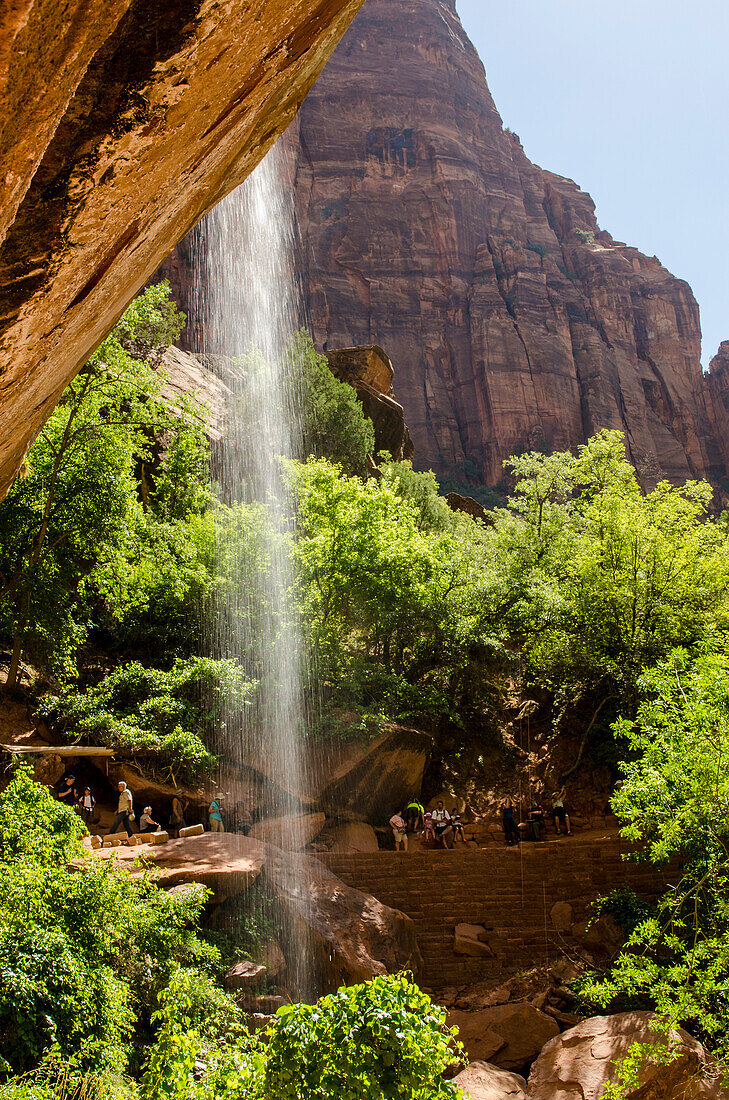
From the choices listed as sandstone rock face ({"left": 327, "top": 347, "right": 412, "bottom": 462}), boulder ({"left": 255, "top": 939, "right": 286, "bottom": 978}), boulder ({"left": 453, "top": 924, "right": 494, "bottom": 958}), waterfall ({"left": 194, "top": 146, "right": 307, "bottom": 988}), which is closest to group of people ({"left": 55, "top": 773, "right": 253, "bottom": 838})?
waterfall ({"left": 194, "top": 146, "right": 307, "bottom": 988})

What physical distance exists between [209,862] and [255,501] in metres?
13.3

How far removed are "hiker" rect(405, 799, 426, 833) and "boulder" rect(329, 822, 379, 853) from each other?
1204 millimetres

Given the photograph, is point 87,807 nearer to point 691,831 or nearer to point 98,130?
point 691,831

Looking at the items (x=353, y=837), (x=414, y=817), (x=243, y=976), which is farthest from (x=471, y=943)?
(x=414, y=817)

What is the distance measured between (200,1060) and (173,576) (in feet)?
37.3

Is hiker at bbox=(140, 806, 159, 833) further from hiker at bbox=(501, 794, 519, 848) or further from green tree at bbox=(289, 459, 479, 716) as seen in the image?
hiker at bbox=(501, 794, 519, 848)

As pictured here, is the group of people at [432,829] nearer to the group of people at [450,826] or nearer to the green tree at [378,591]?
the group of people at [450,826]

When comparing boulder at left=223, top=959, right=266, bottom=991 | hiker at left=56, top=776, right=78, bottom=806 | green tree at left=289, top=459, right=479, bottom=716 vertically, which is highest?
green tree at left=289, top=459, right=479, bottom=716

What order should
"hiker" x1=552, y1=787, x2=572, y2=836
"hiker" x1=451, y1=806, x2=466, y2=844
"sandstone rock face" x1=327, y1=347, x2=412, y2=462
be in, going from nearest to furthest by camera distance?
1. "hiker" x1=451, y1=806, x2=466, y2=844
2. "hiker" x1=552, y1=787, x2=572, y2=836
3. "sandstone rock face" x1=327, y1=347, x2=412, y2=462

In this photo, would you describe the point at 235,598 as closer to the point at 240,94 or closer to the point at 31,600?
the point at 31,600

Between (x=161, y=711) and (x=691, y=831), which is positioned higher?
(x=161, y=711)

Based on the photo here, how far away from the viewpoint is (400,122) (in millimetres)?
73562

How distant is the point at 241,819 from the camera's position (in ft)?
49.1

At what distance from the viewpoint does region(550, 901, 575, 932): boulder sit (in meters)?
13.4
